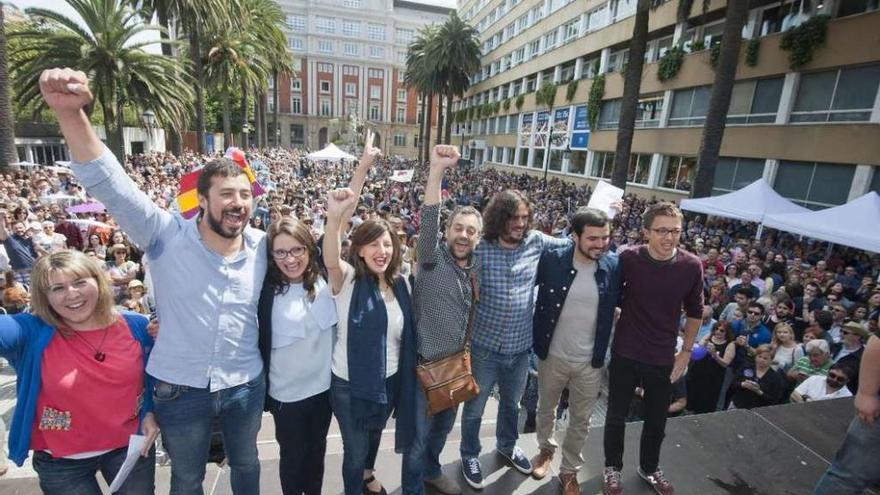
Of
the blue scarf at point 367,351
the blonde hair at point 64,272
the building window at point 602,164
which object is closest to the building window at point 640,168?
the building window at point 602,164

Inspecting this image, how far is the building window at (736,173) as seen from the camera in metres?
16.2

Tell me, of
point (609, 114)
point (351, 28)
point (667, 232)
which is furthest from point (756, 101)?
point (351, 28)

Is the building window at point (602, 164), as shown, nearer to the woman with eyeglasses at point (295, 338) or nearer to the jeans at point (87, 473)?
the woman with eyeglasses at point (295, 338)

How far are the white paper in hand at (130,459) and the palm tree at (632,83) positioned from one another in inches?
624

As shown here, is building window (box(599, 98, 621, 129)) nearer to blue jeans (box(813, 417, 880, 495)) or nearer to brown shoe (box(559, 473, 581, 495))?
blue jeans (box(813, 417, 880, 495))

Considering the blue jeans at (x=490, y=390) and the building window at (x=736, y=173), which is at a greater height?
the building window at (x=736, y=173)

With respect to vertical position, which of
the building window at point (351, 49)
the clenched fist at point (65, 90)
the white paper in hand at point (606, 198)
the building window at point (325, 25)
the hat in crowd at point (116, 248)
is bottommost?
the hat in crowd at point (116, 248)

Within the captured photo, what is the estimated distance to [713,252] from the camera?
8.68m

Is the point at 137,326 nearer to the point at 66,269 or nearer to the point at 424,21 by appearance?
the point at 66,269

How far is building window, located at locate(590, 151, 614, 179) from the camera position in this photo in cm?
2485

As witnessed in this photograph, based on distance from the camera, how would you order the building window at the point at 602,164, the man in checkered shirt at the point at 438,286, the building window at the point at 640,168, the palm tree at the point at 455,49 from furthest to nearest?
the palm tree at the point at 455,49, the building window at the point at 602,164, the building window at the point at 640,168, the man in checkered shirt at the point at 438,286

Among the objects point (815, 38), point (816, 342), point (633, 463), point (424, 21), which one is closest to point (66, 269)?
point (633, 463)

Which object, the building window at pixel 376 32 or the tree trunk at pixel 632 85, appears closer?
the tree trunk at pixel 632 85

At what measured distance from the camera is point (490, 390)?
2.81 m
